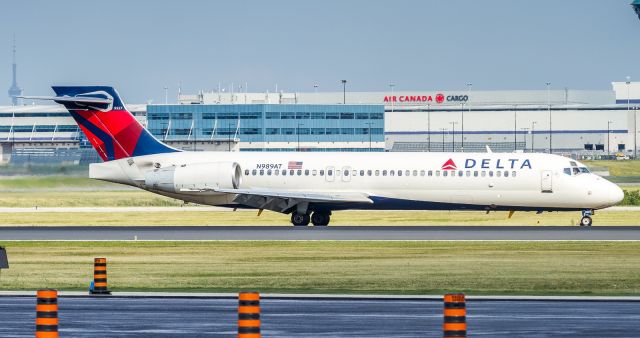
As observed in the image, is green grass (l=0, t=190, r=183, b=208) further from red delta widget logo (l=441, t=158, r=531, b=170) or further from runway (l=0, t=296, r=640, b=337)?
runway (l=0, t=296, r=640, b=337)

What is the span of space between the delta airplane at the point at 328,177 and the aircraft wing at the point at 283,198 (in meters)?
0.04

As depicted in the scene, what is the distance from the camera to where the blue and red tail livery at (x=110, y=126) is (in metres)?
59.6

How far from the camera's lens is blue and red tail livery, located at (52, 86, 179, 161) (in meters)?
59.6

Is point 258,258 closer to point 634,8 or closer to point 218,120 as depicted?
point 634,8

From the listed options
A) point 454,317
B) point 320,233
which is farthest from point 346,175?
point 454,317

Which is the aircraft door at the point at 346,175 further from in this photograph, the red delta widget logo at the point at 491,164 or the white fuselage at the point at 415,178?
the red delta widget logo at the point at 491,164

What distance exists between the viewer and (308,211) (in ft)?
188

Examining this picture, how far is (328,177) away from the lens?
5806 centimetres

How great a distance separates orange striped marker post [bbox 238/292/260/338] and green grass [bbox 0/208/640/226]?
142ft

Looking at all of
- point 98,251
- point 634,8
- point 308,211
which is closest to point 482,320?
point 98,251

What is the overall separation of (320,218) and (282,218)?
4.95 m

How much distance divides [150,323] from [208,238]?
2521cm

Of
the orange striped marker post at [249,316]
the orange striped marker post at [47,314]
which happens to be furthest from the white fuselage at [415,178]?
the orange striped marker post at [249,316]

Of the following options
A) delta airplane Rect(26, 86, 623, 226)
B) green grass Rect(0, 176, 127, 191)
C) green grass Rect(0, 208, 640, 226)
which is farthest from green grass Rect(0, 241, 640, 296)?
green grass Rect(0, 176, 127, 191)
